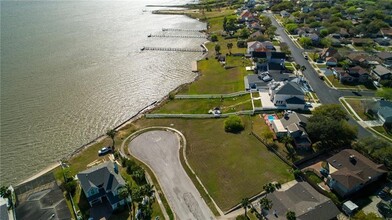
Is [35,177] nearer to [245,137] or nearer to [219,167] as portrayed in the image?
[219,167]

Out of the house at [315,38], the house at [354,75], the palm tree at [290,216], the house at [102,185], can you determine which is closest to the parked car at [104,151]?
the house at [102,185]

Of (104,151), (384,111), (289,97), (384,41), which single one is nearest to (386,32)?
(384,41)

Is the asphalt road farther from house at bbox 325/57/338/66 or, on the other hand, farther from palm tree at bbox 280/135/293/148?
palm tree at bbox 280/135/293/148

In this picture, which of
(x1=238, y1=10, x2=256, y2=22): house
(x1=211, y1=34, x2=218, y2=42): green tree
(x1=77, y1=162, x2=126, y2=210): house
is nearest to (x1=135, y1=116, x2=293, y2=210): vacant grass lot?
(x1=77, y1=162, x2=126, y2=210): house

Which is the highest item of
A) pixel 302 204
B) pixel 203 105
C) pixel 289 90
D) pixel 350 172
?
pixel 289 90

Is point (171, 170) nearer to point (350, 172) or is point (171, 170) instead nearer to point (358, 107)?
point (350, 172)

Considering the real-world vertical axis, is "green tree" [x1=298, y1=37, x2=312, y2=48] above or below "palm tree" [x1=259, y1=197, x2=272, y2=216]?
above

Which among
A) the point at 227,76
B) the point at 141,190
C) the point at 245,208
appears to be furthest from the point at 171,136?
the point at 227,76
